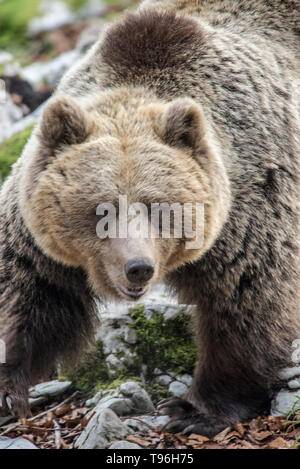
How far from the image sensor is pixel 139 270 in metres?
4.82

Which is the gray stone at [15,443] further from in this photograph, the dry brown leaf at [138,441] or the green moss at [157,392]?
the green moss at [157,392]

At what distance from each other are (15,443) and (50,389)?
1245 mm

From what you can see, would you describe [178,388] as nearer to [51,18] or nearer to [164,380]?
[164,380]

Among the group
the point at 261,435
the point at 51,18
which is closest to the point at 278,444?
the point at 261,435

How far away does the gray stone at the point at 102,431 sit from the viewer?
543cm

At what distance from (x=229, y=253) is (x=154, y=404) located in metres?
→ 1.74

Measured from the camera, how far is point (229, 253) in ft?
18.9

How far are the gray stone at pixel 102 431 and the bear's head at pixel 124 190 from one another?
38.6 inches

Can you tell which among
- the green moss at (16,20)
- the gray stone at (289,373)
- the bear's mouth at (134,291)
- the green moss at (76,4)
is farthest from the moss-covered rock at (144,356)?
the green moss at (76,4)

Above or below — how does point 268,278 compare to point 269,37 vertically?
below

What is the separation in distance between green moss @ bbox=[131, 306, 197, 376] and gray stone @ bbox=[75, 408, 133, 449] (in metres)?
1.36

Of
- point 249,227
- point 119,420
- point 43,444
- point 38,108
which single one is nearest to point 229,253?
point 249,227

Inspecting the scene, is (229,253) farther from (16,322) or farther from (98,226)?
(16,322)
